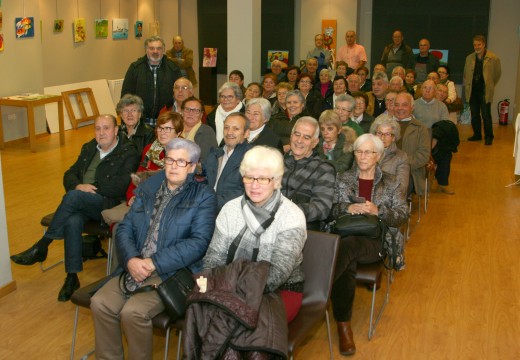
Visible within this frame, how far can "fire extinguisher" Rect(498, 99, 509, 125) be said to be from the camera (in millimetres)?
12945

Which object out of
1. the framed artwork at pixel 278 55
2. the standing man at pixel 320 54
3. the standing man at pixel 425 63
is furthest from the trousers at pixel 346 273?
the framed artwork at pixel 278 55

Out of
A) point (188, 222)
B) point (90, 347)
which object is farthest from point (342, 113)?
point (90, 347)

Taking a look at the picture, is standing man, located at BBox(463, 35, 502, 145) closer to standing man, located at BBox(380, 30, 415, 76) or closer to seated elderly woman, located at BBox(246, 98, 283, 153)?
standing man, located at BBox(380, 30, 415, 76)

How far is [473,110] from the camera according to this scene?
37.5ft

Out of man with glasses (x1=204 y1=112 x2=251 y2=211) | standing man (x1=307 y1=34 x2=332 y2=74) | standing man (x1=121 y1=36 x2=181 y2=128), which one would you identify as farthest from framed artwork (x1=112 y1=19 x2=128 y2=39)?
man with glasses (x1=204 y1=112 x2=251 y2=211)

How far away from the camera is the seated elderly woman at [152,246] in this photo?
3438mm

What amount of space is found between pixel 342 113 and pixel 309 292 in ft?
9.63

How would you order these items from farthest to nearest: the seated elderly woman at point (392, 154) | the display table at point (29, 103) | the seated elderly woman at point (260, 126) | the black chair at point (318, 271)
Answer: the display table at point (29, 103) < the seated elderly woman at point (260, 126) < the seated elderly woman at point (392, 154) < the black chair at point (318, 271)

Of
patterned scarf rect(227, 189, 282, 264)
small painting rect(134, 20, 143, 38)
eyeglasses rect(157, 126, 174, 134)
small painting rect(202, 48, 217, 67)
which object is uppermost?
small painting rect(134, 20, 143, 38)

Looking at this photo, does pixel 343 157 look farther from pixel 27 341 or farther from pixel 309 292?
pixel 27 341

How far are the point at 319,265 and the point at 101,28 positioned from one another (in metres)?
10.5

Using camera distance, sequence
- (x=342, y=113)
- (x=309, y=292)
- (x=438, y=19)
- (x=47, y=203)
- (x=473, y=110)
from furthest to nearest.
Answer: (x=438, y=19)
(x=473, y=110)
(x=47, y=203)
(x=342, y=113)
(x=309, y=292)

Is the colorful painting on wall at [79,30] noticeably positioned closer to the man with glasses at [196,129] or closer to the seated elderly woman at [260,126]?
the man with glasses at [196,129]

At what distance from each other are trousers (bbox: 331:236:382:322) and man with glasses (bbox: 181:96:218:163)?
1880mm
